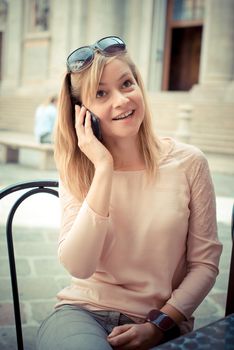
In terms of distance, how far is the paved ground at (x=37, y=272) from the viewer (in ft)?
8.56

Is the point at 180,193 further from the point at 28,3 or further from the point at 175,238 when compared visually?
the point at 28,3

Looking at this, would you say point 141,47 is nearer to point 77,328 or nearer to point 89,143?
point 89,143

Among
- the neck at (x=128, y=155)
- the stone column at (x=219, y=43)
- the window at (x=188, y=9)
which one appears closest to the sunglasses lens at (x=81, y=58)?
the neck at (x=128, y=155)

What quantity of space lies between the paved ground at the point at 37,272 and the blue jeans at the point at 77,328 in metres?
1.06

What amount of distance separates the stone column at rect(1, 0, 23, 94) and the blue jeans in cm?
1997

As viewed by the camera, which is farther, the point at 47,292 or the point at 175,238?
the point at 47,292

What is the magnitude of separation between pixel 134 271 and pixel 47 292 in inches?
68.9

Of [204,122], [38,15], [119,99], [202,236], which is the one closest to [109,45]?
[119,99]

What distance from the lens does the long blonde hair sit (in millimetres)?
1467

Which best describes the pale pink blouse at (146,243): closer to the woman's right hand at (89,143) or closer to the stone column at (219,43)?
the woman's right hand at (89,143)

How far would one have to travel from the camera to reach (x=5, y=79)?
69.4 ft

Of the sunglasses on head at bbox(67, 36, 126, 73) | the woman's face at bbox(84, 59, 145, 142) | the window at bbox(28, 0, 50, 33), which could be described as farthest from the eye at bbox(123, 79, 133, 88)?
Answer: the window at bbox(28, 0, 50, 33)

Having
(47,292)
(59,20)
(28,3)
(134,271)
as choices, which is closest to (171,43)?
(59,20)

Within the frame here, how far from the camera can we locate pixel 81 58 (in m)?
1.45
